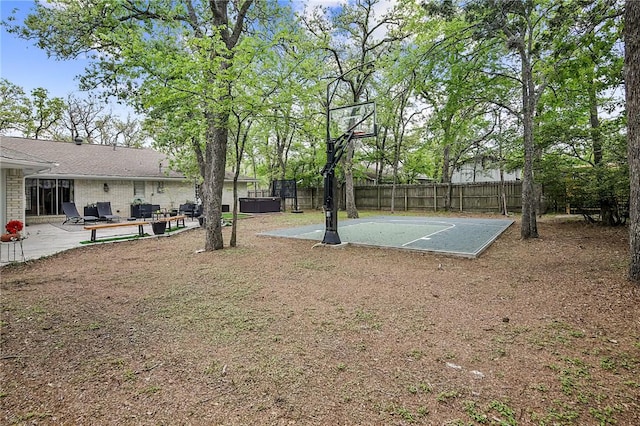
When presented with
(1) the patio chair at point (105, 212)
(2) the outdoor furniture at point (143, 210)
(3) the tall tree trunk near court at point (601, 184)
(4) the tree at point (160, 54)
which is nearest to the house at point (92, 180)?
(2) the outdoor furniture at point (143, 210)

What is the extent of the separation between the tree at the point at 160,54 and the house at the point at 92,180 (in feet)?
19.1

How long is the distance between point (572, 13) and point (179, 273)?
8.50 metres

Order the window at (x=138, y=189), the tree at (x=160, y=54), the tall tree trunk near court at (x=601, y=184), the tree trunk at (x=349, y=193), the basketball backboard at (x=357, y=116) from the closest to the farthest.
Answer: the tree at (x=160, y=54) → the basketball backboard at (x=357, y=116) → the tall tree trunk near court at (x=601, y=184) → the tree trunk at (x=349, y=193) → the window at (x=138, y=189)

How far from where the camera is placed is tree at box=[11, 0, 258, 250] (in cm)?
630

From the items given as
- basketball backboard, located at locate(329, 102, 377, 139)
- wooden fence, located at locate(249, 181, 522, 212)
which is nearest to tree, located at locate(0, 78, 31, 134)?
wooden fence, located at locate(249, 181, 522, 212)

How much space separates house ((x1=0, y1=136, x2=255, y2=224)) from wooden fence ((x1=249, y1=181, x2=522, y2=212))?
372 inches

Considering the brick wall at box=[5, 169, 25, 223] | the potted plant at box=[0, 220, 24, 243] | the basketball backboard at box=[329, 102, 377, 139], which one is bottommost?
the potted plant at box=[0, 220, 24, 243]

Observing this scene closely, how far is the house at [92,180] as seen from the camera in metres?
15.7

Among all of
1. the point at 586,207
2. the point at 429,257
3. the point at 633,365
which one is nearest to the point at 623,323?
the point at 633,365

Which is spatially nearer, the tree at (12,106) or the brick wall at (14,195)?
the brick wall at (14,195)

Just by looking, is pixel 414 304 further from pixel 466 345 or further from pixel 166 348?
pixel 166 348

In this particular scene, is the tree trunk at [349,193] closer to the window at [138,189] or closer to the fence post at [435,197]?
the fence post at [435,197]

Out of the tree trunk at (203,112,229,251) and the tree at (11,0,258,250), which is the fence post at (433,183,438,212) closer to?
the tree at (11,0,258,250)

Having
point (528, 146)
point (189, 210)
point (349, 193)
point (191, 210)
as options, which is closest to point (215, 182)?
point (528, 146)
